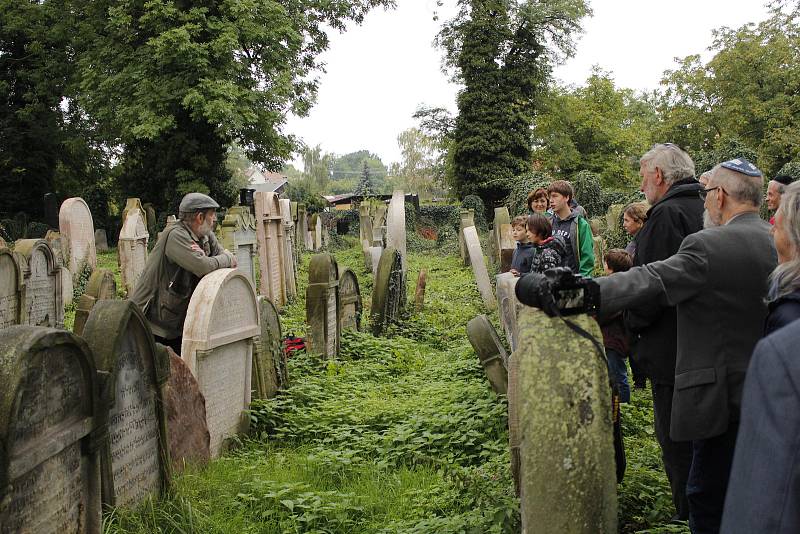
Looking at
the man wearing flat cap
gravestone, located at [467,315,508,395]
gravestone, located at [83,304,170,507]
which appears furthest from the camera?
gravestone, located at [467,315,508,395]

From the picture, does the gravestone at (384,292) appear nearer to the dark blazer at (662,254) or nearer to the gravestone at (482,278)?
the gravestone at (482,278)

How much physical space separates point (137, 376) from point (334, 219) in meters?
37.1

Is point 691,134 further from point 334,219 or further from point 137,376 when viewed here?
point 137,376

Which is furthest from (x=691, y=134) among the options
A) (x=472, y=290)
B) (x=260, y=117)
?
(x=472, y=290)

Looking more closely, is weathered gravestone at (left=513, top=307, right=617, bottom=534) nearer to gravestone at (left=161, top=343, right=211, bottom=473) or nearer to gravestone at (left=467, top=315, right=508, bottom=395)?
gravestone at (left=161, top=343, right=211, bottom=473)

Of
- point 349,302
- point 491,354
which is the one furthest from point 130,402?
Result: point 349,302

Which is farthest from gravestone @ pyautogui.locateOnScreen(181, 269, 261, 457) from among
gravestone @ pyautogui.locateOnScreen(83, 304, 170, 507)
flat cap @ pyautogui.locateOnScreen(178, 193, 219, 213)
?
gravestone @ pyautogui.locateOnScreen(83, 304, 170, 507)

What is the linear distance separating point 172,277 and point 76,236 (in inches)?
444

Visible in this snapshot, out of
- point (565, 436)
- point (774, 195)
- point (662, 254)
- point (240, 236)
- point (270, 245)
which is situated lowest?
point (565, 436)

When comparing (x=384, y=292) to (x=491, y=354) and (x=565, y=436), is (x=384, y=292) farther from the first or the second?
(x=565, y=436)

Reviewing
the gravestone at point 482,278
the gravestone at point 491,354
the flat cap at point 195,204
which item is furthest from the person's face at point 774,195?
the gravestone at point 482,278

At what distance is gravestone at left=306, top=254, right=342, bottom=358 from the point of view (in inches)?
331

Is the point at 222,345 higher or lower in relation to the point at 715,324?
lower

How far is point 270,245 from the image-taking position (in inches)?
527
